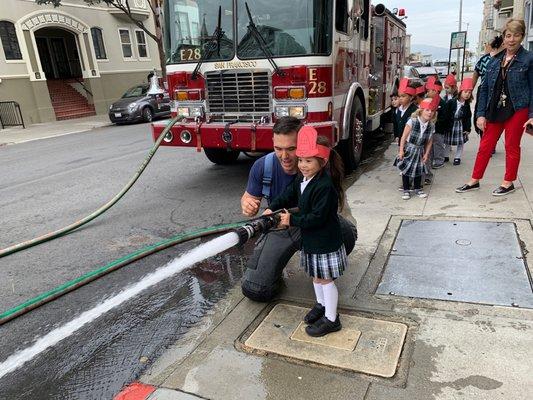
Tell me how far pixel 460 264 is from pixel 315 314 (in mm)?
1417

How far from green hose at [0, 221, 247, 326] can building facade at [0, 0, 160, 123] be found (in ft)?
59.2

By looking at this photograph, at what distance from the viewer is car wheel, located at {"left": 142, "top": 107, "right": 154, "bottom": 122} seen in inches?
696

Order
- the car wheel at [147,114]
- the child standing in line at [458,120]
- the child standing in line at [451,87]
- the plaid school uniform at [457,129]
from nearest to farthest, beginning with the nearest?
the child standing in line at [458,120]
the plaid school uniform at [457,129]
the child standing in line at [451,87]
the car wheel at [147,114]

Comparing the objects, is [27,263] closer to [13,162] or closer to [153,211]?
[153,211]

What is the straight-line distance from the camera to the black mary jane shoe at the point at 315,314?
9.65ft

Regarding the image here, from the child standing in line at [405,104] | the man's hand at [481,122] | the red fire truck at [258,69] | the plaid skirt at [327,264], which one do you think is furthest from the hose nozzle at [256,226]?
the child standing in line at [405,104]

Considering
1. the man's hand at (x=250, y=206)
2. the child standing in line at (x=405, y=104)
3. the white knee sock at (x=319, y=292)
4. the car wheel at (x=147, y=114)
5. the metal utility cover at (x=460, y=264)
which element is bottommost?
the car wheel at (x=147, y=114)

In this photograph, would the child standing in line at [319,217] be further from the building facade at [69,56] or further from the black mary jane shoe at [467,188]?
the building facade at [69,56]

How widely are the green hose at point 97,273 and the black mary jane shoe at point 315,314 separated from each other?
183 centimetres

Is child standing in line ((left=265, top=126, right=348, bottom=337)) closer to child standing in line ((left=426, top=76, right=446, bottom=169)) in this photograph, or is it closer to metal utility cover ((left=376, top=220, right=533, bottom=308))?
metal utility cover ((left=376, top=220, right=533, bottom=308))

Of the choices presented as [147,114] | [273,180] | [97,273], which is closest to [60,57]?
[147,114]

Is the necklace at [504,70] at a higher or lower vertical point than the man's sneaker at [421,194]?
higher

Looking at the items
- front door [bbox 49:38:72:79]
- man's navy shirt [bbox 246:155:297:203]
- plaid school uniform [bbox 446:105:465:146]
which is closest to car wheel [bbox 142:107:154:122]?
front door [bbox 49:38:72:79]


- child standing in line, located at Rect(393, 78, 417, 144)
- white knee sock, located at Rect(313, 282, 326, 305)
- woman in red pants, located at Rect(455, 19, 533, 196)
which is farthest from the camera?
child standing in line, located at Rect(393, 78, 417, 144)
